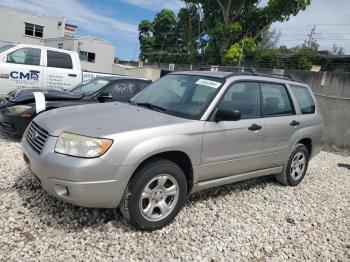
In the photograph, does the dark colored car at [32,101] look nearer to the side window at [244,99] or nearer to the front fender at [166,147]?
the side window at [244,99]

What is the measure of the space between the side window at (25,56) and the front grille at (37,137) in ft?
18.1

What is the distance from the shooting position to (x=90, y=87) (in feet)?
23.6

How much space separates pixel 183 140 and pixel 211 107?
24.0 inches

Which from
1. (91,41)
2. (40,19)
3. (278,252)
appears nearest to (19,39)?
(40,19)

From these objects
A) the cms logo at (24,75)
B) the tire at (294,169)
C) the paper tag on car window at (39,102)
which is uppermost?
the cms logo at (24,75)

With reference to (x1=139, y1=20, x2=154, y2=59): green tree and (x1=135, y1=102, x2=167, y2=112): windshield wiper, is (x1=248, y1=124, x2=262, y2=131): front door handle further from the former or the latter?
(x1=139, y1=20, x2=154, y2=59): green tree

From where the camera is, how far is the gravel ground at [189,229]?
304 cm

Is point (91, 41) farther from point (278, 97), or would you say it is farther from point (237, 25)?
point (278, 97)

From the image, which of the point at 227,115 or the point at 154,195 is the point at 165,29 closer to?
the point at 227,115

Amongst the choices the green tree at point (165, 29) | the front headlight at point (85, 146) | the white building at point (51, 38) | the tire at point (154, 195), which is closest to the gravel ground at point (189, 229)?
the tire at point (154, 195)

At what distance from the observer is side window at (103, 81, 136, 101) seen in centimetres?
720

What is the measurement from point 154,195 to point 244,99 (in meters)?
1.83

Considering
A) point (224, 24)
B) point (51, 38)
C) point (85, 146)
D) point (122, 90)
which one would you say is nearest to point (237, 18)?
point (224, 24)

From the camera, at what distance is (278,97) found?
500 cm
